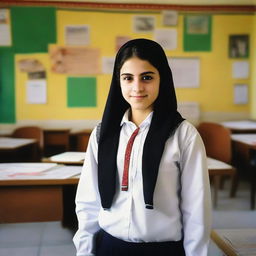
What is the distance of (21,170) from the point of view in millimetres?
1874

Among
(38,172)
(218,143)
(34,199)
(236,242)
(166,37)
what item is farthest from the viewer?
(166,37)

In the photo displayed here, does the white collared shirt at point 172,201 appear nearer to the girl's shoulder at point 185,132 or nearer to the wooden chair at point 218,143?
the girl's shoulder at point 185,132

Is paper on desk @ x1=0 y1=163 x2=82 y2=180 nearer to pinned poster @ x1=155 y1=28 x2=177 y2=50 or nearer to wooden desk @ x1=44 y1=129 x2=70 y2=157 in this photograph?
wooden desk @ x1=44 y1=129 x2=70 y2=157

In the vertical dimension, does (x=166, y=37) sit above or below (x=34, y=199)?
above

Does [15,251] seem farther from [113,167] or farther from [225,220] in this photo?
[225,220]

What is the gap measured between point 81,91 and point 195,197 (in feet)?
12.0

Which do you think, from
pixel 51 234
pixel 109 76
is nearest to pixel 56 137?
pixel 109 76

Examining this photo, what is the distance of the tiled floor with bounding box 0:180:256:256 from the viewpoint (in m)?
2.24

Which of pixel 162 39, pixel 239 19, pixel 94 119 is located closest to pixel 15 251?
pixel 94 119

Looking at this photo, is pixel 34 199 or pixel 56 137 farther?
pixel 56 137

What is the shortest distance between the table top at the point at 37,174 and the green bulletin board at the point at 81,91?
2555 mm

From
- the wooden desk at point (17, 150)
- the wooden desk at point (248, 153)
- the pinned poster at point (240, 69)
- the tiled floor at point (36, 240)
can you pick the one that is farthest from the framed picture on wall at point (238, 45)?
the tiled floor at point (36, 240)

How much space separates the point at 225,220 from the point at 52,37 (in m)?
3.18

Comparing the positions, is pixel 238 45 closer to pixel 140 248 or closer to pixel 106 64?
pixel 106 64
